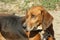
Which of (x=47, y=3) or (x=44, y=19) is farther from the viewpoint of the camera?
(x=47, y=3)

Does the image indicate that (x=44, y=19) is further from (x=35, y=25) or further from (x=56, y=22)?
(x=56, y=22)

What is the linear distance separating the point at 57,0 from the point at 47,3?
518mm

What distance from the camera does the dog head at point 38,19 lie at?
7148mm

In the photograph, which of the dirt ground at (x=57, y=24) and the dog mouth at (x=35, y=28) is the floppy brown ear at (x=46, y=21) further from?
the dirt ground at (x=57, y=24)

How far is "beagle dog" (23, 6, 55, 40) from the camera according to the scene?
23.4 feet

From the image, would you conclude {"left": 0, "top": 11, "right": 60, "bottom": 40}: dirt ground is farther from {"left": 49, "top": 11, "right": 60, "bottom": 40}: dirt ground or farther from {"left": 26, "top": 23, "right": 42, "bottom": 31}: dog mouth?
{"left": 26, "top": 23, "right": 42, "bottom": 31}: dog mouth

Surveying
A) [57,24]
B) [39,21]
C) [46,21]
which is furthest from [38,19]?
[57,24]

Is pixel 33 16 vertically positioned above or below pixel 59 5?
above

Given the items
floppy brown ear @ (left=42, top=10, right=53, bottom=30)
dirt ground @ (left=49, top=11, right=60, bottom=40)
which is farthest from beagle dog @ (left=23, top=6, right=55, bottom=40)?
dirt ground @ (left=49, top=11, right=60, bottom=40)

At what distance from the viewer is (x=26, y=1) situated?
40.3ft

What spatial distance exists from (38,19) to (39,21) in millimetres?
54

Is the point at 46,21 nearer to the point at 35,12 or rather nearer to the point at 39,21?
the point at 39,21

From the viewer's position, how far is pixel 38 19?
7.18 m

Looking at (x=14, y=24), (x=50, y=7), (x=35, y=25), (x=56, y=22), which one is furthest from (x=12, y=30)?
(x=50, y=7)
